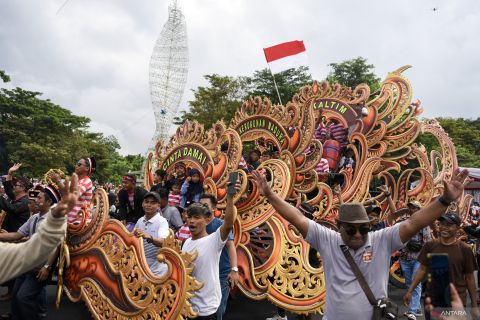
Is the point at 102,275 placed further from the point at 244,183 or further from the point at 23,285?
the point at 244,183

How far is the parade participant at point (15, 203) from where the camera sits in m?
5.43

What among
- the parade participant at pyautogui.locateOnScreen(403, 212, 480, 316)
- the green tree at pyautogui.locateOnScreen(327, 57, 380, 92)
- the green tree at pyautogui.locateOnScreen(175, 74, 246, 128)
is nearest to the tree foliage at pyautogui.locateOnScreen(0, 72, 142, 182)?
the green tree at pyautogui.locateOnScreen(175, 74, 246, 128)

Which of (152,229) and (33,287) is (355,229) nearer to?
(152,229)

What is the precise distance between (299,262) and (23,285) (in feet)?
9.96

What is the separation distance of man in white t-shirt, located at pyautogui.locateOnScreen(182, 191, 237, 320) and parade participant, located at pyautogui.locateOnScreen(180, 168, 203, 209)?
2.61m

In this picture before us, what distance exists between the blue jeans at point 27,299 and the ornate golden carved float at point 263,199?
15.8 inches

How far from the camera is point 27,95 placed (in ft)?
91.6

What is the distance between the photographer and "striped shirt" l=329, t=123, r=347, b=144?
27.7ft

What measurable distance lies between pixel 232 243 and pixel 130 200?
7.06ft

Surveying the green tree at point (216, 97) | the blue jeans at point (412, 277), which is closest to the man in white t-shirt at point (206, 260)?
the blue jeans at point (412, 277)

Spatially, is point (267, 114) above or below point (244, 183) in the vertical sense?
above

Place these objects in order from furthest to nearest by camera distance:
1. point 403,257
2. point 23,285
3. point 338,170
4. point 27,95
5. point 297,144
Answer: point 27,95 < point 338,170 < point 297,144 < point 403,257 < point 23,285

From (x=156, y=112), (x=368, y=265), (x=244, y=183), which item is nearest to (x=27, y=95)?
(x=156, y=112)

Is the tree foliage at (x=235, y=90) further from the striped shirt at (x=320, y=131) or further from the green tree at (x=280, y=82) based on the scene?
the striped shirt at (x=320, y=131)
